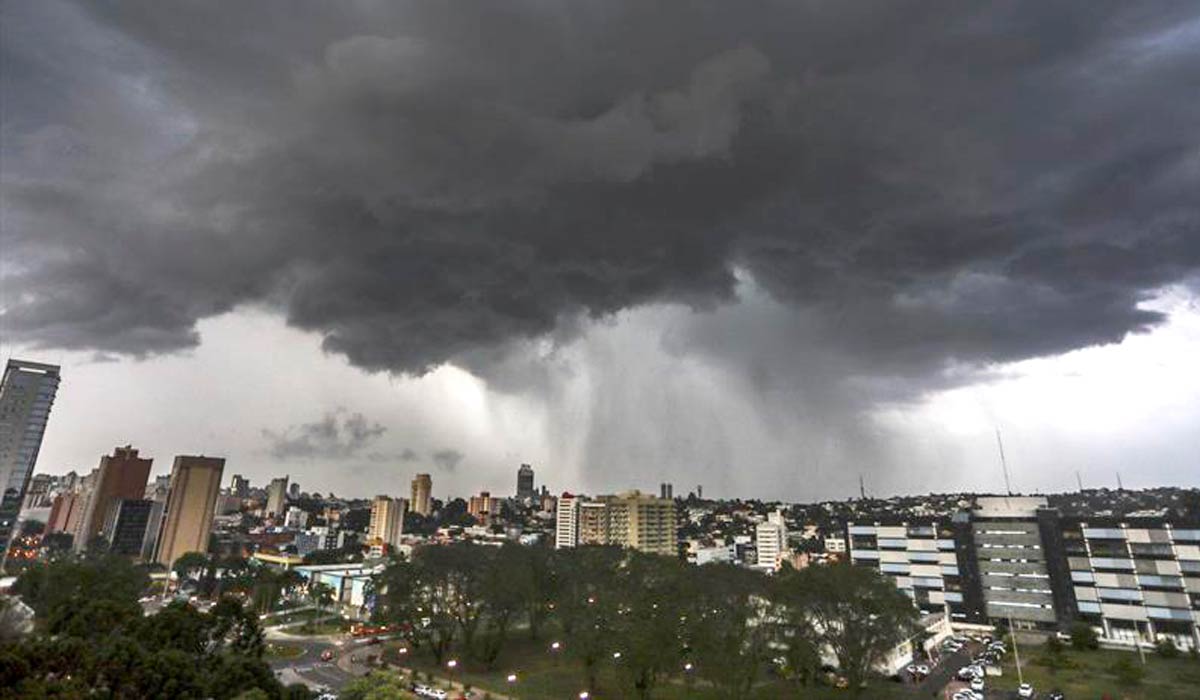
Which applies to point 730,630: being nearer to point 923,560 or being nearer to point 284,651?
point 284,651

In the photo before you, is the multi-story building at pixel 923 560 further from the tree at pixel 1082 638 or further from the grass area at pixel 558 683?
the grass area at pixel 558 683

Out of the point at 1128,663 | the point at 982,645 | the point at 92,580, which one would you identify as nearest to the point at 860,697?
the point at 1128,663

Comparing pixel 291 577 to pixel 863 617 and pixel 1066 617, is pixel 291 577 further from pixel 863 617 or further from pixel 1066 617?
pixel 1066 617

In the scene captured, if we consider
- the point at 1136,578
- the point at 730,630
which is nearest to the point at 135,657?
the point at 730,630

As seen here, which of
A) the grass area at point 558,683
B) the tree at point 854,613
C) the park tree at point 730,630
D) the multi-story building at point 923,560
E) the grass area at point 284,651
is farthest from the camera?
the multi-story building at point 923,560

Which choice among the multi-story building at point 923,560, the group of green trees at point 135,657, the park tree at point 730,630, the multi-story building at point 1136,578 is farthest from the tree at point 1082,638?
the group of green trees at point 135,657
